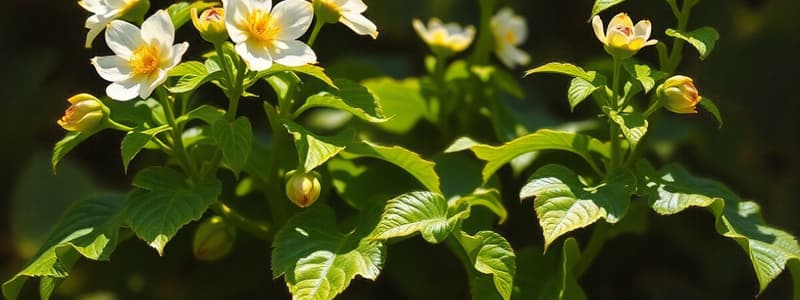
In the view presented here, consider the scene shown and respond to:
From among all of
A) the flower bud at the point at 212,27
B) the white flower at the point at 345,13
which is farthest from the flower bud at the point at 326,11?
the flower bud at the point at 212,27

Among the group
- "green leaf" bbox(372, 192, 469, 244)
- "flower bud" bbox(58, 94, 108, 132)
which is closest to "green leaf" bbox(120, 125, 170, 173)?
"flower bud" bbox(58, 94, 108, 132)

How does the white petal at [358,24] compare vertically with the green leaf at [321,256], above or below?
above

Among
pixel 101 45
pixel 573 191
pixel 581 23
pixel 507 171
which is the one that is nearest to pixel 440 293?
pixel 507 171

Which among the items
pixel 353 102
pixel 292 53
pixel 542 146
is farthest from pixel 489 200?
pixel 292 53

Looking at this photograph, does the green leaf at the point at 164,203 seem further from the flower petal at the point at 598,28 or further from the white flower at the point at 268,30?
the flower petal at the point at 598,28

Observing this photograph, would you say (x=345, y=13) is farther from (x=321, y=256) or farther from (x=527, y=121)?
(x=527, y=121)
